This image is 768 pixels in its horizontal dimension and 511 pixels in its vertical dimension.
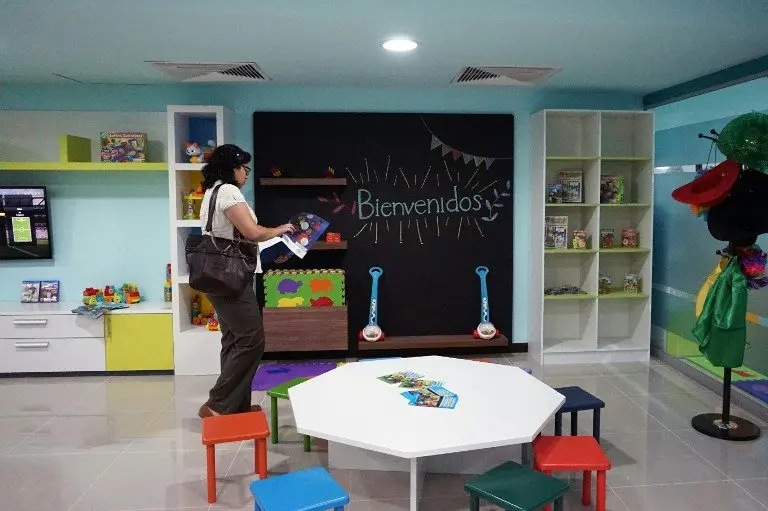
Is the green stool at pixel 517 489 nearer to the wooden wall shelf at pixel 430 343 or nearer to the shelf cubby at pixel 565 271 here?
the wooden wall shelf at pixel 430 343

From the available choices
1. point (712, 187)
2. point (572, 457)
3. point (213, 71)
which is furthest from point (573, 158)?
point (572, 457)

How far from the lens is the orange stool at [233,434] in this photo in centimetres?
290

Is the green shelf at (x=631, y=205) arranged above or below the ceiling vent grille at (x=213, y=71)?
below

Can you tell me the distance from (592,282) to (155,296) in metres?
3.54

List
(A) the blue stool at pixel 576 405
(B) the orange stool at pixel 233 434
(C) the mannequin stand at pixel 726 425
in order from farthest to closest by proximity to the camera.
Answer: (C) the mannequin stand at pixel 726 425 → (A) the blue stool at pixel 576 405 → (B) the orange stool at pixel 233 434

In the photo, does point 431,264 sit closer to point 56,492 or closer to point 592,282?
point 592,282

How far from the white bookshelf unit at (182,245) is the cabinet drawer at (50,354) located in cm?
60

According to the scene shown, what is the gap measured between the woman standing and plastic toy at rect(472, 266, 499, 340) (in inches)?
85.6

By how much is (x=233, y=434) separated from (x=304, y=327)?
2178mm

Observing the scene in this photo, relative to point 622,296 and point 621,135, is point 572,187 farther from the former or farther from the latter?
point 622,296

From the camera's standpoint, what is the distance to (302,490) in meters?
2.36

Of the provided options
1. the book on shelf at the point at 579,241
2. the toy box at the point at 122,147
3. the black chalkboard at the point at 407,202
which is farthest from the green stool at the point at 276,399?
the book on shelf at the point at 579,241

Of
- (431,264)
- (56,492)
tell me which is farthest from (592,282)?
(56,492)

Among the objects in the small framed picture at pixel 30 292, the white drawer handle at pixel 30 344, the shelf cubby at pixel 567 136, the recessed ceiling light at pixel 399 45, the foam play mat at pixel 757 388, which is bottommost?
the foam play mat at pixel 757 388
